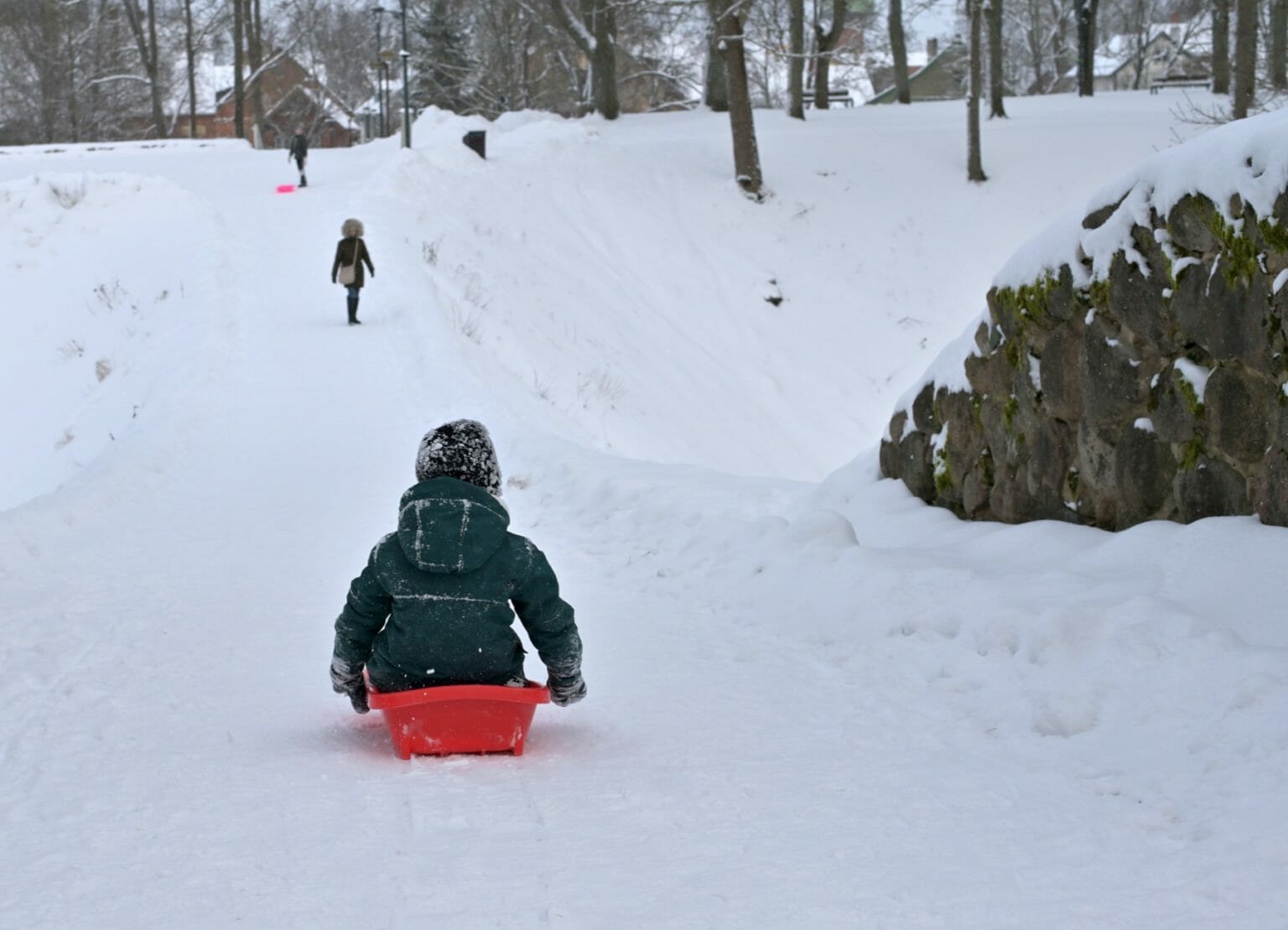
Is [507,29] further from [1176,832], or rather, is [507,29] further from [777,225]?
[1176,832]

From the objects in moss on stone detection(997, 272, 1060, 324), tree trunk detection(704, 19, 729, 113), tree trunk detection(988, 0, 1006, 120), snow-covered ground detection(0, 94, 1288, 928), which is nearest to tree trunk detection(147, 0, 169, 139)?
tree trunk detection(704, 19, 729, 113)

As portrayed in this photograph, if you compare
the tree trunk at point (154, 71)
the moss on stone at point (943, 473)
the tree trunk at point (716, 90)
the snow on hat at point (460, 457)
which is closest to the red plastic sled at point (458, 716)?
the snow on hat at point (460, 457)

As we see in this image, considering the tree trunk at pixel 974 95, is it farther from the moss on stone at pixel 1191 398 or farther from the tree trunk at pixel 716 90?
the moss on stone at pixel 1191 398

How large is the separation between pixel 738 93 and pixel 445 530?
27.3 meters

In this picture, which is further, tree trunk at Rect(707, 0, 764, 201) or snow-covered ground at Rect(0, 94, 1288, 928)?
tree trunk at Rect(707, 0, 764, 201)

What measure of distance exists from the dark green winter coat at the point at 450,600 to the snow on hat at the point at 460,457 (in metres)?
0.05

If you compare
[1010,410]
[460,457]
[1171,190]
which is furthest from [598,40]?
[460,457]

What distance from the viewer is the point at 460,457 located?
16.8 ft

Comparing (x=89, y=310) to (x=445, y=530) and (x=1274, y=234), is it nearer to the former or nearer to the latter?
(x=445, y=530)

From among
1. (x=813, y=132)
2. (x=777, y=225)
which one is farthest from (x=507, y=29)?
(x=777, y=225)

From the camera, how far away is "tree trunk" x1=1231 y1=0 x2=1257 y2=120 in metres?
23.0

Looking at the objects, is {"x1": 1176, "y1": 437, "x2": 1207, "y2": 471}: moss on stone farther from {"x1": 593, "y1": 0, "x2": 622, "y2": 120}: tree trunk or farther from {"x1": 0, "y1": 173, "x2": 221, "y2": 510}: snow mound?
{"x1": 593, "y1": 0, "x2": 622, "y2": 120}: tree trunk

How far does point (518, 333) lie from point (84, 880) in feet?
56.8

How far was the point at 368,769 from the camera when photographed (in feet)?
16.4
